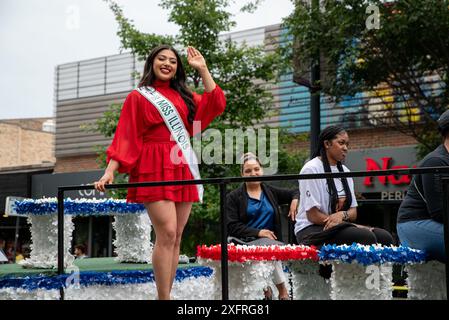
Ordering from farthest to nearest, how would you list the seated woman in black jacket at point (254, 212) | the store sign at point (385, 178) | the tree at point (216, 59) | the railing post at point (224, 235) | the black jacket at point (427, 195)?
the store sign at point (385, 178) < the tree at point (216, 59) < the seated woman in black jacket at point (254, 212) < the black jacket at point (427, 195) < the railing post at point (224, 235)

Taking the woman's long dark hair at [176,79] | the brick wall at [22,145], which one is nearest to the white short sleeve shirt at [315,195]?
the woman's long dark hair at [176,79]

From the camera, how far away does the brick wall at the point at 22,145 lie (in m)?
30.8

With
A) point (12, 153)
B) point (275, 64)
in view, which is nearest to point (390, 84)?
point (275, 64)

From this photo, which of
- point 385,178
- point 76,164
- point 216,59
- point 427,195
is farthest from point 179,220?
point 76,164

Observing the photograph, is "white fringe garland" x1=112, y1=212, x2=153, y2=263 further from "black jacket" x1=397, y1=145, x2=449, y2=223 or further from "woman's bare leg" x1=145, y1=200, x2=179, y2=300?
"black jacket" x1=397, y1=145, x2=449, y2=223

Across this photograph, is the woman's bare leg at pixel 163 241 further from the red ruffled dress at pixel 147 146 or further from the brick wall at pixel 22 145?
the brick wall at pixel 22 145

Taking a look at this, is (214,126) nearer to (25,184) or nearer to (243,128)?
(243,128)

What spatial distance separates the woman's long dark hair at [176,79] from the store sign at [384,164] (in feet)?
34.2

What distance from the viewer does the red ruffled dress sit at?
3.90 metres

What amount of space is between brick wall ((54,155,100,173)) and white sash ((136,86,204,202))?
19.4 m

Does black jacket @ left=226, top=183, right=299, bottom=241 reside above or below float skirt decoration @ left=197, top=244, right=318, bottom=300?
above

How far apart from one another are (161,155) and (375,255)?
50.8 inches

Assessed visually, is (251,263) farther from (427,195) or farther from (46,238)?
(46,238)

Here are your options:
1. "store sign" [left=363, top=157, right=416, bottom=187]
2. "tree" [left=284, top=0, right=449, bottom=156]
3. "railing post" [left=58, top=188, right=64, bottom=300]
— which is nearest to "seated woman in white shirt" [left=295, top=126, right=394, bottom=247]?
"railing post" [left=58, top=188, right=64, bottom=300]
